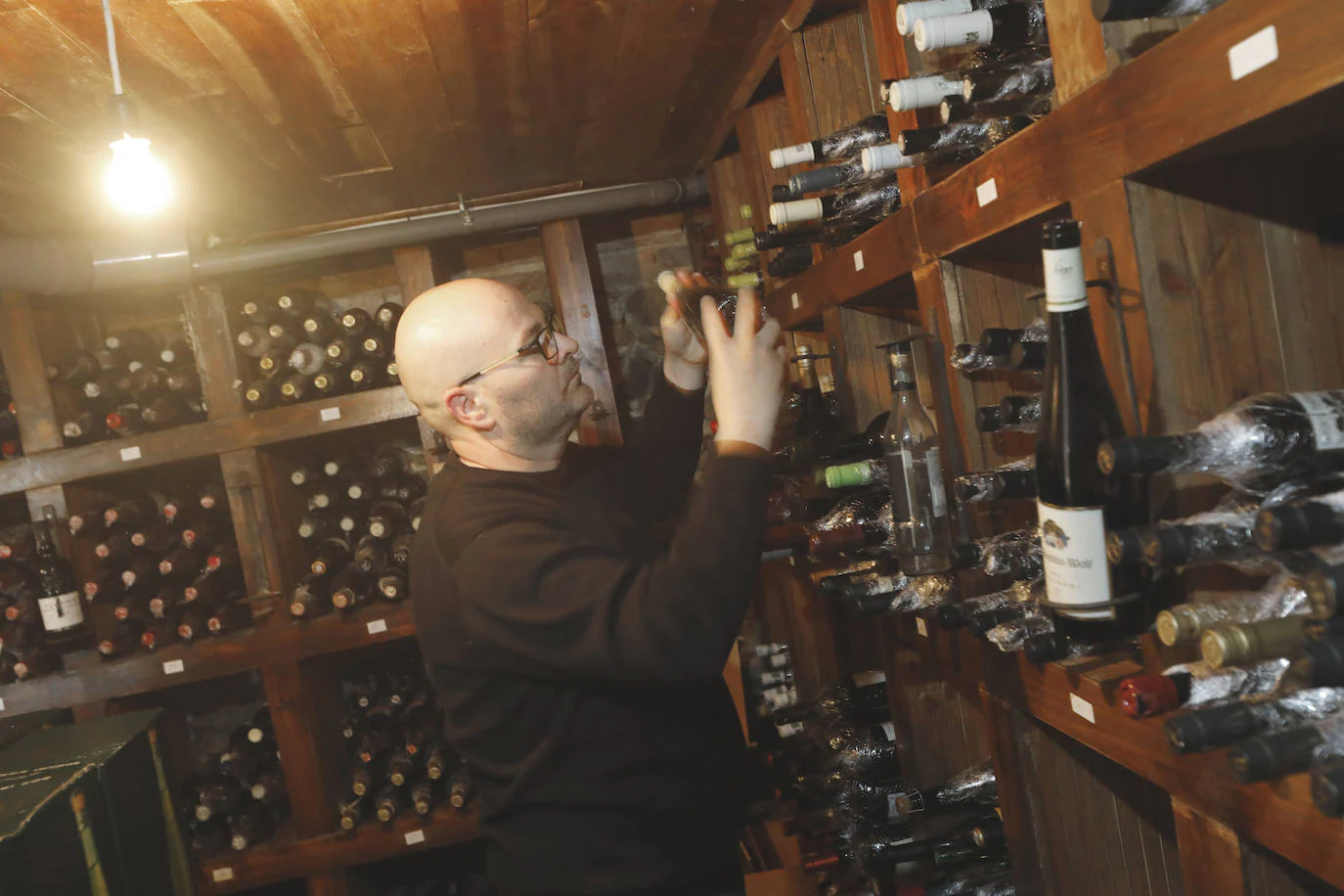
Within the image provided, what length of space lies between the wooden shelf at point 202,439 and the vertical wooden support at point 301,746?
32.7 inches

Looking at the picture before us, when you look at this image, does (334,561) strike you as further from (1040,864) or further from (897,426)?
(1040,864)

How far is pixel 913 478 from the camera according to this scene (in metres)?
1.98

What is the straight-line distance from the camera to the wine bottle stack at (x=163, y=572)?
133 inches

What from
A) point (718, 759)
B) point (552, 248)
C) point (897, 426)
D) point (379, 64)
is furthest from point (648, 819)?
point (552, 248)

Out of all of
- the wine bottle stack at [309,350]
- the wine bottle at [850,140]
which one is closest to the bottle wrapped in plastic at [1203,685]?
the wine bottle at [850,140]

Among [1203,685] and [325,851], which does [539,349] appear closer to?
[1203,685]

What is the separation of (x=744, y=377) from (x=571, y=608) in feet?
1.52

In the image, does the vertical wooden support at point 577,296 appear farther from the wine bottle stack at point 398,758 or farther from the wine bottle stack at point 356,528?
the wine bottle stack at point 398,758

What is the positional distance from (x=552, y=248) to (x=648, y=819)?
2.38 m

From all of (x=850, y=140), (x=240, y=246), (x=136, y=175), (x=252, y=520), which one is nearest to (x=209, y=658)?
(x=252, y=520)

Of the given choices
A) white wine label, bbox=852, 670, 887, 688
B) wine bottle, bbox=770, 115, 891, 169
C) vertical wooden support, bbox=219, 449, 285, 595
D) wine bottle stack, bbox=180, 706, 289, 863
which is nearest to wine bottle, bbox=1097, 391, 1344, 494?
wine bottle, bbox=770, 115, 891, 169

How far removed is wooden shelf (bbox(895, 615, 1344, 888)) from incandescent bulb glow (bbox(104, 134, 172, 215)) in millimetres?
1884

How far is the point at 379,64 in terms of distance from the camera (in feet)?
7.18

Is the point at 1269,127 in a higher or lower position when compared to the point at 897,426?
higher
